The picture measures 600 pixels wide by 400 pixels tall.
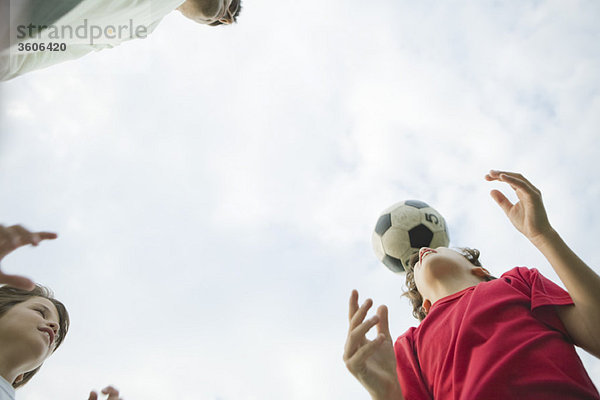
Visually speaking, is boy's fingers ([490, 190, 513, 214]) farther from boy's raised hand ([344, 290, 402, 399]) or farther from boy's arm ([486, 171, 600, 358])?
boy's raised hand ([344, 290, 402, 399])

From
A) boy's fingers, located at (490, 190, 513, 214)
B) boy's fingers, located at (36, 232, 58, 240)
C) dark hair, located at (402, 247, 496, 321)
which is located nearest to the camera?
boy's fingers, located at (36, 232, 58, 240)

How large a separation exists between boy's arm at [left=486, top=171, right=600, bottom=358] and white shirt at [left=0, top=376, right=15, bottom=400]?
289 cm

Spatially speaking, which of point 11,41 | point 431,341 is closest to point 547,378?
point 431,341

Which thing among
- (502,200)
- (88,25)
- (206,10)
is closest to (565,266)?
(502,200)

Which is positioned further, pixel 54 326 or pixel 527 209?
pixel 54 326

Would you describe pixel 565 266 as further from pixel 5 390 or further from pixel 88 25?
pixel 5 390

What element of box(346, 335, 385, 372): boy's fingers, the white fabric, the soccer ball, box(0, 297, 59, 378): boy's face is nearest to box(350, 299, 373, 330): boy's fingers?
box(346, 335, 385, 372): boy's fingers

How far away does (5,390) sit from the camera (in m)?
2.06

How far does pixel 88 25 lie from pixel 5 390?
201cm

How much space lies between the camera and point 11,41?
1.50 meters

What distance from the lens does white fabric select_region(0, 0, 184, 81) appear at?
1847mm

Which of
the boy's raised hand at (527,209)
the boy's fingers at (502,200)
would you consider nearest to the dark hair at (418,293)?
the boy's fingers at (502,200)

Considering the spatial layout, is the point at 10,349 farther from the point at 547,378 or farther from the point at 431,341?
the point at 547,378

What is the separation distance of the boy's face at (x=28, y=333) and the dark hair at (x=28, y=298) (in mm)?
62
